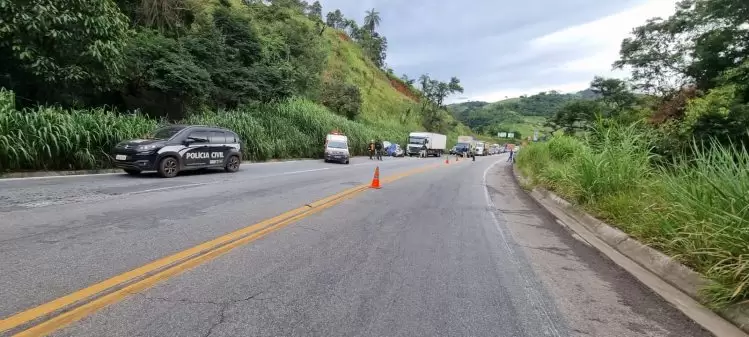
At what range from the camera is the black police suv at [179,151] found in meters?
13.6

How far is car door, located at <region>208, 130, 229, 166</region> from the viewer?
16.3 m

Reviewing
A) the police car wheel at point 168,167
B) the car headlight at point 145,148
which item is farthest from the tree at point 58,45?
the police car wheel at point 168,167

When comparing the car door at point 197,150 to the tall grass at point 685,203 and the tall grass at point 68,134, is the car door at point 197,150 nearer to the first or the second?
the tall grass at point 68,134

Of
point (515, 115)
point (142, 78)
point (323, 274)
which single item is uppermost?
point (515, 115)

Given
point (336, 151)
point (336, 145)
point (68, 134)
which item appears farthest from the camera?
point (336, 145)

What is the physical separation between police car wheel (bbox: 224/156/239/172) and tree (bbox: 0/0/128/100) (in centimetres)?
577

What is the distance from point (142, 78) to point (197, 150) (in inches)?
371

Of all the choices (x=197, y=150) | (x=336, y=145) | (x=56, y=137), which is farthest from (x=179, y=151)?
(x=336, y=145)

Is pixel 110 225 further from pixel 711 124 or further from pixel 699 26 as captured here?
pixel 699 26

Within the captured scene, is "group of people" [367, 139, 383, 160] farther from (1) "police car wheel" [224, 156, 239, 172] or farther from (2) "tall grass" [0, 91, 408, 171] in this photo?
(1) "police car wheel" [224, 156, 239, 172]

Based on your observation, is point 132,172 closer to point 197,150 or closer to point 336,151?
point 197,150

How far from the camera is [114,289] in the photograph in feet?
13.3

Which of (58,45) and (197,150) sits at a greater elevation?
(58,45)

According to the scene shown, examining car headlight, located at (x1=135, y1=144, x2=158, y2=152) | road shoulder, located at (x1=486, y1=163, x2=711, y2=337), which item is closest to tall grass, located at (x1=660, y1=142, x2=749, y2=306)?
road shoulder, located at (x1=486, y1=163, x2=711, y2=337)
